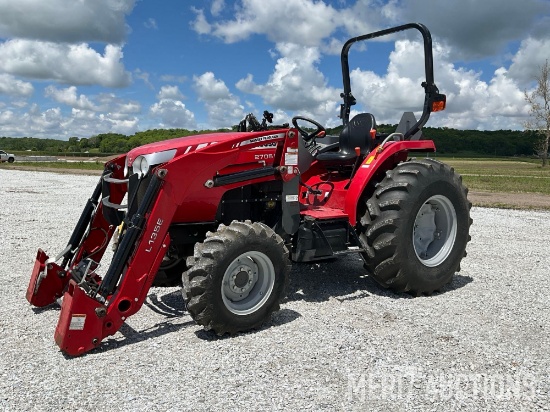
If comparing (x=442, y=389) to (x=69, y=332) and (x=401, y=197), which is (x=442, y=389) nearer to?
(x=401, y=197)

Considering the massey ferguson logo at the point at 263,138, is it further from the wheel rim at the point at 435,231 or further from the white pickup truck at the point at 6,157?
the white pickup truck at the point at 6,157

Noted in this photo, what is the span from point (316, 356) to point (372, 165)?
2.27 m

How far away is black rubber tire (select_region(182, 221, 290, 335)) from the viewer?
404 cm

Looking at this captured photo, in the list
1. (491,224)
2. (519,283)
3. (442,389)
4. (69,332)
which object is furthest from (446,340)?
(491,224)

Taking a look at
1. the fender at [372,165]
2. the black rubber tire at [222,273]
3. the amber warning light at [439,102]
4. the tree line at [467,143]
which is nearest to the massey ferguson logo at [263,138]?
the black rubber tire at [222,273]

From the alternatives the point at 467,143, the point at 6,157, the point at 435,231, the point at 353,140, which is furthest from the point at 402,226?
the point at 467,143

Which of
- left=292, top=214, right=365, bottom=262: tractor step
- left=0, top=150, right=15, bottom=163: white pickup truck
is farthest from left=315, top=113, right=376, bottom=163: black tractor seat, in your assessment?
left=0, top=150, right=15, bottom=163: white pickup truck

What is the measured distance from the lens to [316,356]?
3.86 metres

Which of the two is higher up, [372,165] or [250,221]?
[372,165]

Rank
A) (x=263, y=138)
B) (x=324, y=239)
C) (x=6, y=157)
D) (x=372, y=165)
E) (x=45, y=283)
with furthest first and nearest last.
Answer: (x=6, y=157)
(x=372, y=165)
(x=324, y=239)
(x=45, y=283)
(x=263, y=138)

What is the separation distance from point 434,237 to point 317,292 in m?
1.48

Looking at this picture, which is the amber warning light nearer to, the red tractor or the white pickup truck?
the red tractor

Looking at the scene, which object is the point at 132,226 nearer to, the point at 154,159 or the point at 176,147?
the point at 154,159

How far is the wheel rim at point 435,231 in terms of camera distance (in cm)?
571
